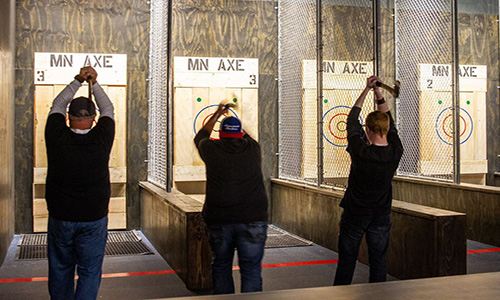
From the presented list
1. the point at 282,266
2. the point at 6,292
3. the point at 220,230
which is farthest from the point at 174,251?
the point at 220,230

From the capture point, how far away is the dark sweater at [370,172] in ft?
11.7

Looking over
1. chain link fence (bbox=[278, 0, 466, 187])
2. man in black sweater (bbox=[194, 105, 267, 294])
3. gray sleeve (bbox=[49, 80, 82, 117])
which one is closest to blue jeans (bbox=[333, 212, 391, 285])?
man in black sweater (bbox=[194, 105, 267, 294])

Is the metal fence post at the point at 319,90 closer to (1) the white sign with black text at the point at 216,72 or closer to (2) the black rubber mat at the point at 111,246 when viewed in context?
(1) the white sign with black text at the point at 216,72

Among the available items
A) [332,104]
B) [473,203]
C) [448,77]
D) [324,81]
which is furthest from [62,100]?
[448,77]

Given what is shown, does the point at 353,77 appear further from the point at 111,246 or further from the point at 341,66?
the point at 111,246

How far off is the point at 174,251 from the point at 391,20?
515cm

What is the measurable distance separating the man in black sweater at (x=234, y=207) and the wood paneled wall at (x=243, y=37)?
4526 mm

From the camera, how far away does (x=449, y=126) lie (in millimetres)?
8711

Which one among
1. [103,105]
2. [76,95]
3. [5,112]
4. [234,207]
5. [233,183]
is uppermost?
[76,95]

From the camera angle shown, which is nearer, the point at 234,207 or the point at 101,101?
the point at 234,207

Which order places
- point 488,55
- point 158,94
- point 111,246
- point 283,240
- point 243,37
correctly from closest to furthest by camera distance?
1. point 111,246
2. point 283,240
3. point 158,94
4. point 243,37
5. point 488,55

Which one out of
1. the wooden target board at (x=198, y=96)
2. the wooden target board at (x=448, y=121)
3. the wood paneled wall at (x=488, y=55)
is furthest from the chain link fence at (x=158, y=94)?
the wood paneled wall at (x=488, y=55)

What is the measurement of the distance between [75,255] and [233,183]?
1011 mm

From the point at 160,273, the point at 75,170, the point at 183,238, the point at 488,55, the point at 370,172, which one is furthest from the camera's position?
the point at 488,55
